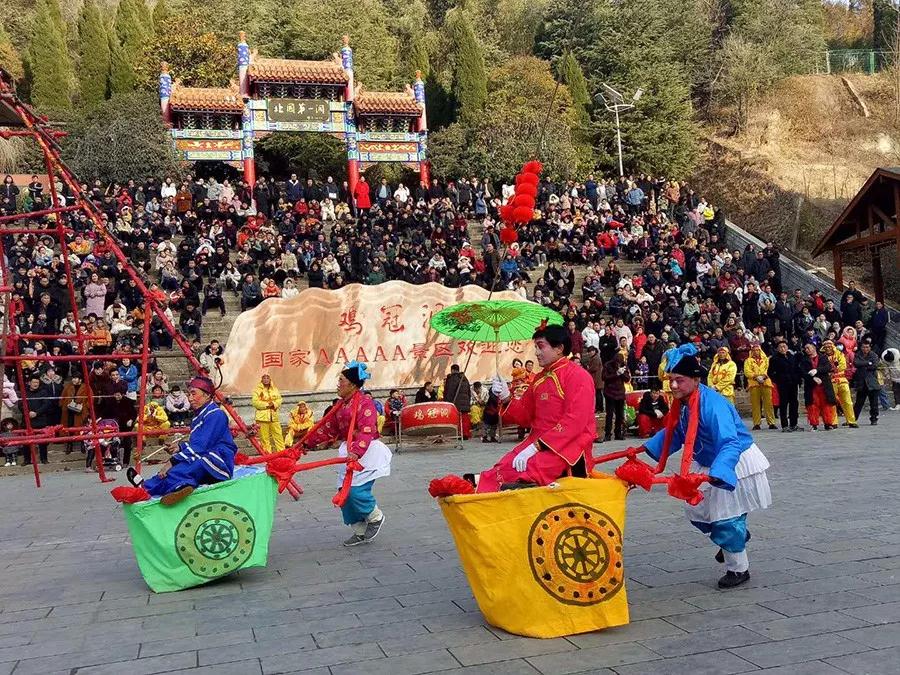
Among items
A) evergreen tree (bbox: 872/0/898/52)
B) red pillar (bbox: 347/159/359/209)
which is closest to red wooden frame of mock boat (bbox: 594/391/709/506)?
red pillar (bbox: 347/159/359/209)

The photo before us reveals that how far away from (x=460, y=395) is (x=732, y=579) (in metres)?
10.5

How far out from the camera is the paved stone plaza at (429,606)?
4.22m

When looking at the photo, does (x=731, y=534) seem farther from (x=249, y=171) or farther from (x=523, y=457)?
(x=249, y=171)

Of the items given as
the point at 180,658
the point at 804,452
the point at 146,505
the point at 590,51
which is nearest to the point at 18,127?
the point at 146,505

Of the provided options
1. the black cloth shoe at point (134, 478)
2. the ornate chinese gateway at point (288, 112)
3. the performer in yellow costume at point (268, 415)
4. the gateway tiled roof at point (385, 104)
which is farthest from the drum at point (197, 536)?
the gateway tiled roof at point (385, 104)

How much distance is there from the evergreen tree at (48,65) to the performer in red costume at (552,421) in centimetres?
3049

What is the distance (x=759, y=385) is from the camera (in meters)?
15.0

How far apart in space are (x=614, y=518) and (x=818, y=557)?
203 centimetres

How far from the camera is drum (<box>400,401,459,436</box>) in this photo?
14531 millimetres

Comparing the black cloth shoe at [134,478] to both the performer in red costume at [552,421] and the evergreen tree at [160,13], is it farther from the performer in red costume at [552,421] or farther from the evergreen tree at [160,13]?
the evergreen tree at [160,13]

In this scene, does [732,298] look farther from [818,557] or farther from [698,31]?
[698,31]

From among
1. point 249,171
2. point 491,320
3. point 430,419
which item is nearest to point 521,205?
point 491,320

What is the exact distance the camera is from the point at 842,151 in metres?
38.9

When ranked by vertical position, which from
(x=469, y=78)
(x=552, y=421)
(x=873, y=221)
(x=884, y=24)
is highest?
(x=884, y=24)
